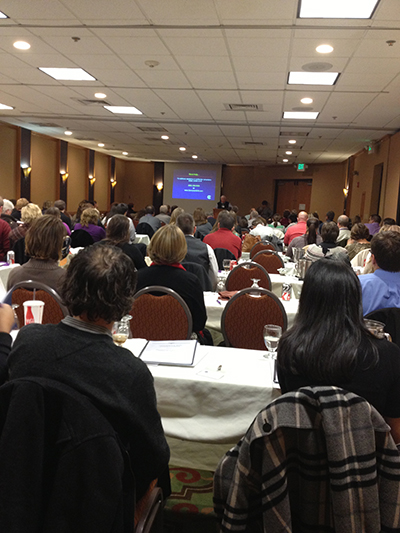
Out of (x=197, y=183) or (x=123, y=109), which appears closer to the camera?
(x=123, y=109)

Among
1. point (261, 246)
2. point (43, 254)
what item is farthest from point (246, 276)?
point (261, 246)

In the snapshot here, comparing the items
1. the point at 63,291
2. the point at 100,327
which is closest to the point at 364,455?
the point at 100,327

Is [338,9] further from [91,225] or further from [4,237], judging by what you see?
[91,225]

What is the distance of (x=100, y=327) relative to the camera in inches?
55.2

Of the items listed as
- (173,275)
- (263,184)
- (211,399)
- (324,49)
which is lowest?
(211,399)

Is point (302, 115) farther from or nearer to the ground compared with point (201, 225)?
farther from the ground

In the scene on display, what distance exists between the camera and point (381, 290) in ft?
9.83

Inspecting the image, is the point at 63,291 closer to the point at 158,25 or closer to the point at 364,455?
the point at 364,455

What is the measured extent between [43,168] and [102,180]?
539cm

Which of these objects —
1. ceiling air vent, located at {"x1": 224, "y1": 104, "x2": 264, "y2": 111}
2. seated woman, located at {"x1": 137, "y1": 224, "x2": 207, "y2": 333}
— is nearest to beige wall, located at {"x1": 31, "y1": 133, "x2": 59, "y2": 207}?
ceiling air vent, located at {"x1": 224, "y1": 104, "x2": 264, "y2": 111}

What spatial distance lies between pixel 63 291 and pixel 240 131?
11.6 m

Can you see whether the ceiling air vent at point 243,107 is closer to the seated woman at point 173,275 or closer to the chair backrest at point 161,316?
the seated woman at point 173,275

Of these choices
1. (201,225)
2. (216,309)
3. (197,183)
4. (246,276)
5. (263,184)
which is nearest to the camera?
(216,309)

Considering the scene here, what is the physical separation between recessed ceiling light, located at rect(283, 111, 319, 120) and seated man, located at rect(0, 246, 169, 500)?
29.3 feet
